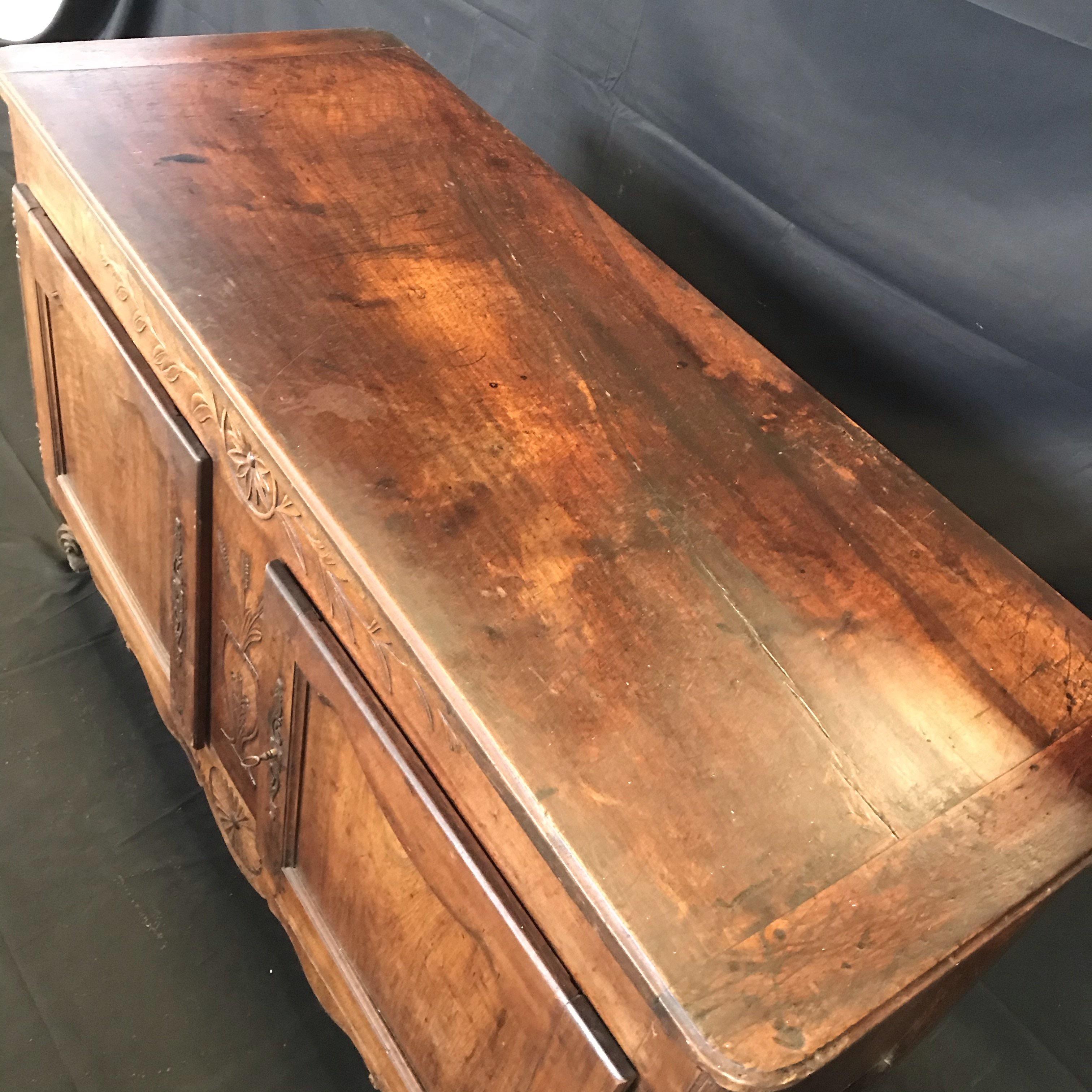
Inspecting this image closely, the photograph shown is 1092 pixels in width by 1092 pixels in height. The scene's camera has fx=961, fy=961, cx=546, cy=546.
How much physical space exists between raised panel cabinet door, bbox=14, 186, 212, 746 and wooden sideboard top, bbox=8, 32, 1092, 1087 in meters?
0.13

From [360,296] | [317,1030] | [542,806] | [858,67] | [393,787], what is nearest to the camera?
[542,806]

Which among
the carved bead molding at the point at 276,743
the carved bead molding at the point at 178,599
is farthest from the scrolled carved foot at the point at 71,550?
the carved bead molding at the point at 276,743

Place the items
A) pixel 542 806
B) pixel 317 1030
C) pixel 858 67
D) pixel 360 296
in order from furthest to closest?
pixel 317 1030 < pixel 858 67 < pixel 360 296 < pixel 542 806

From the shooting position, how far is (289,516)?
2.29 feet

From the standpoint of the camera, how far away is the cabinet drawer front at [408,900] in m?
0.59

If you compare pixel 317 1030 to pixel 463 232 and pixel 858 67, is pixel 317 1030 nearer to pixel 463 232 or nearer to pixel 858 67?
pixel 463 232

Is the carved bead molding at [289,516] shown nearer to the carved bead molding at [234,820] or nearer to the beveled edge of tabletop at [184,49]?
the beveled edge of tabletop at [184,49]

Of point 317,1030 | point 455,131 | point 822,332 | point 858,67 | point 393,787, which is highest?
point 858,67

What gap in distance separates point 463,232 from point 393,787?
A: 51 cm

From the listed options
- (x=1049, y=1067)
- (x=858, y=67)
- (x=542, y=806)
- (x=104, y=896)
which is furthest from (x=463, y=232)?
(x=1049, y=1067)

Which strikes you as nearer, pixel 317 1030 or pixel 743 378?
pixel 743 378

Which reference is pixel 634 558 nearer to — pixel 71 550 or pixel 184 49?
pixel 184 49

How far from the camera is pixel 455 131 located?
1.04 m

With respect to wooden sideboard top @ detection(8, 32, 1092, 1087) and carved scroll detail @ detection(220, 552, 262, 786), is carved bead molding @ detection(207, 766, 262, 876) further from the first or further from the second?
wooden sideboard top @ detection(8, 32, 1092, 1087)
